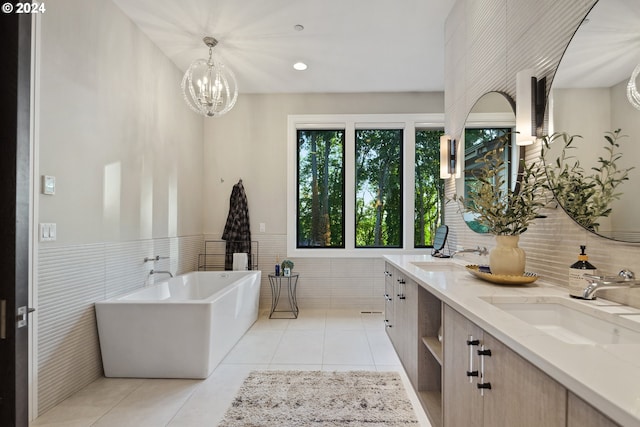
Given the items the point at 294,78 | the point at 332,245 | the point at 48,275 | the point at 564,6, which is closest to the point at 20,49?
the point at 48,275

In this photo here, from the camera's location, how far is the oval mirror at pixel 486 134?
192 centimetres

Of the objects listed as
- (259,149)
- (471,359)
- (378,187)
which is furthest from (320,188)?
(471,359)

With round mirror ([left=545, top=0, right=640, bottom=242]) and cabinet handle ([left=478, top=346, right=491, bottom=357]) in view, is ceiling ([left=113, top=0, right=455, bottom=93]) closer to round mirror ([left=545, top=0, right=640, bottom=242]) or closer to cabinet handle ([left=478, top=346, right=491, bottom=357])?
round mirror ([left=545, top=0, right=640, bottom=242])

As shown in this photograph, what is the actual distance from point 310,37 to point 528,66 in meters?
2.12

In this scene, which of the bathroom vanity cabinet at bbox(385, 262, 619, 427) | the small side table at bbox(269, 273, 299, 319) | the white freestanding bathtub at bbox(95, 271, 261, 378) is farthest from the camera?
the small side table at bbox(269, 273, 299, 319)

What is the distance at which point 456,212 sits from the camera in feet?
9.39

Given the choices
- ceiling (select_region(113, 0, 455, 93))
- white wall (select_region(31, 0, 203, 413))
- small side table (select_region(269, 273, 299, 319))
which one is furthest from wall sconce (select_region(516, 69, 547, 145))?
small side table (select_region(269, 273, 299, 319))

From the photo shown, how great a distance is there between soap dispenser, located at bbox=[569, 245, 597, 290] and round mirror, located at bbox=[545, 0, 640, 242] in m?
0.10

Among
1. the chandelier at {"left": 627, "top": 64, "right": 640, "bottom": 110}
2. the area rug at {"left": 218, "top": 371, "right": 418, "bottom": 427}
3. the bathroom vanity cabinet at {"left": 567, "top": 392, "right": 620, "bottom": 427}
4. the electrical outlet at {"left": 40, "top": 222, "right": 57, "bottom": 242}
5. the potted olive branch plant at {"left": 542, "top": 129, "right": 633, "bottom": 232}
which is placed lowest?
the area rug at {"left": 218, "top": 371, "right": 418, "bottom": 427}

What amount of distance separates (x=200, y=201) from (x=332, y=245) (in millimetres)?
1838

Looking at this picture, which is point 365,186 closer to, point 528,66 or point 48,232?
point 528,66

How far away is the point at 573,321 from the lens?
1188 mm

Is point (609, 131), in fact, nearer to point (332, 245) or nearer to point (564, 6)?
point (564, 6)

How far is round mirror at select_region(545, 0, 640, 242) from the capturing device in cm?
113
